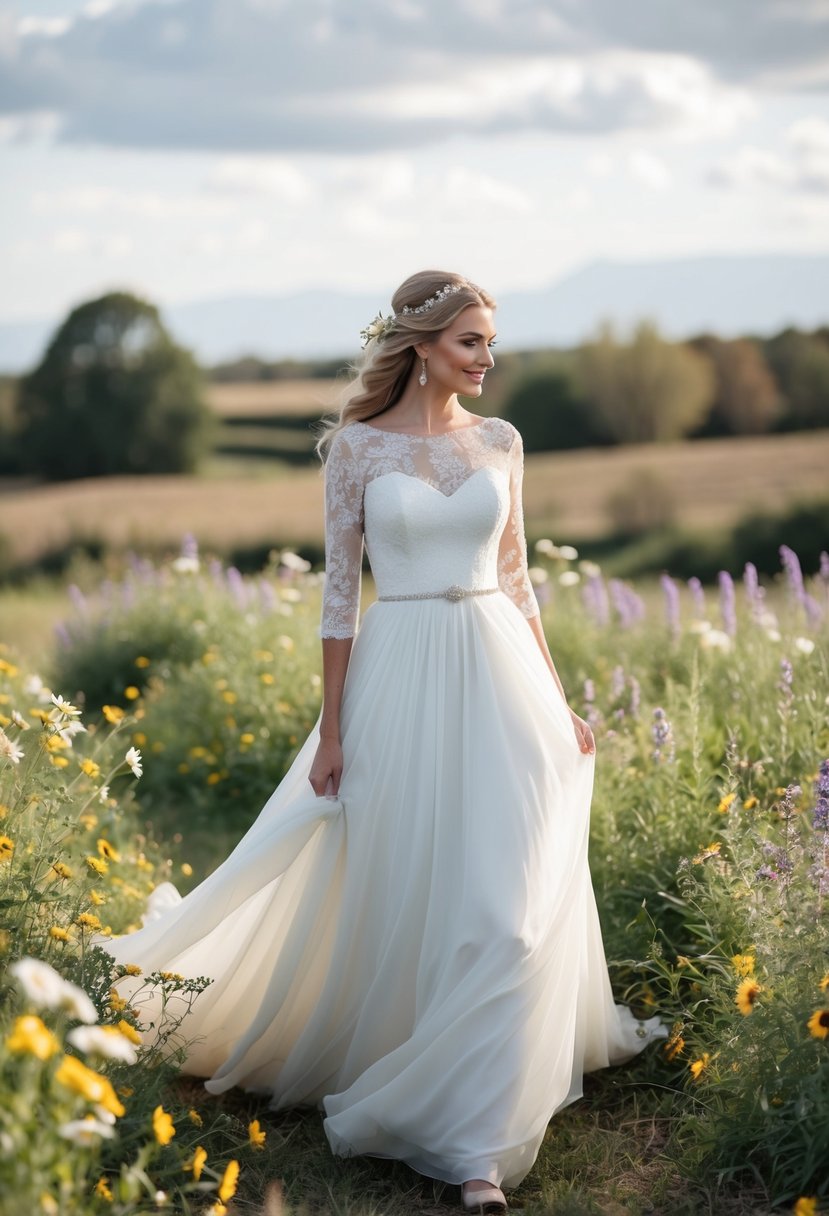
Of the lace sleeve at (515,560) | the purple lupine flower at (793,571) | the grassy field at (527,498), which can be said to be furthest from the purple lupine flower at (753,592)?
the grassy field at (527,498)

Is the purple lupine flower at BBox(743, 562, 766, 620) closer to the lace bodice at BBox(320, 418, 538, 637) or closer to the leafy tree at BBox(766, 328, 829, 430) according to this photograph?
the lace bodice at BBox(320, 418, 538, 637)

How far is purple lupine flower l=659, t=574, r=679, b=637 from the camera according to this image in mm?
6430

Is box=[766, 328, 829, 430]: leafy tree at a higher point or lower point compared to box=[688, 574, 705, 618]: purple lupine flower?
higher

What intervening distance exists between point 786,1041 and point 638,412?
92.4ft

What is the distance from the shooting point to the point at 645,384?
98.4 ft

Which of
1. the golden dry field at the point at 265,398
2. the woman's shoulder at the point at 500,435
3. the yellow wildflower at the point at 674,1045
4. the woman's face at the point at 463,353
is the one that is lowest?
the yellow wildflower at the point at 674,1045

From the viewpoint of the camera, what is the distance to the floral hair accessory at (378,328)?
416 centimetres

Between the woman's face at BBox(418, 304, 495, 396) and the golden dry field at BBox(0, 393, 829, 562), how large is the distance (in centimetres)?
1577

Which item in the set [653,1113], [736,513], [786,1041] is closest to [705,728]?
[653,1113]

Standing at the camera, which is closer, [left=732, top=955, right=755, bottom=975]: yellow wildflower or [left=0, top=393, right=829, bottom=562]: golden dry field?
[left=732, top=955, right=755, bottom=975]: yellow wildflower

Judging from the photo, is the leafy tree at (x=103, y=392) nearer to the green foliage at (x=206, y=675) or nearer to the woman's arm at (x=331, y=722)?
the green foliage at (x=206, y=675)

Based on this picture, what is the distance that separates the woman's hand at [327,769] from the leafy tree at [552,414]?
2753 cm

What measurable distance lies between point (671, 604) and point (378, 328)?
293 cm

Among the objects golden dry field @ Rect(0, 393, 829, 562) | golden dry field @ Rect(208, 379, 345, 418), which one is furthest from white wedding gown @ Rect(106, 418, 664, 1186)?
golden dry field @ Rect(208, 379, 345, 418)
